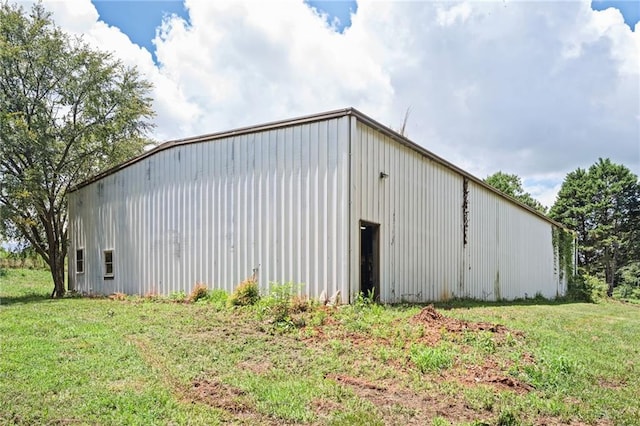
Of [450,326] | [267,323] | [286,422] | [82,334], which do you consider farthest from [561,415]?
[82,334]

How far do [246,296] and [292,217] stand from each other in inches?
79.6

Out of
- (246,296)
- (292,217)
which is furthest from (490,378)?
(292,217)

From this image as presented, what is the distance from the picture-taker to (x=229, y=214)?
11938 mm

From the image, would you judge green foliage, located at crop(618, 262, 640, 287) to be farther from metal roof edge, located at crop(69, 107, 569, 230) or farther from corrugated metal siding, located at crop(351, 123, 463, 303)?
corrugated metal siding, located at crop(351, 123, 463, 303)

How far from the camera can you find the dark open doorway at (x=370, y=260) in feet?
35.8

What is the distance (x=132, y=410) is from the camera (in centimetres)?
427

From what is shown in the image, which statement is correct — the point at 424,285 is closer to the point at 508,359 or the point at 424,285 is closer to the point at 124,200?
the point at 508,359

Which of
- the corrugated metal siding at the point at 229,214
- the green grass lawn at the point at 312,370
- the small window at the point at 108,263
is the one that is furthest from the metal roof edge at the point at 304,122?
the green grass lawn at the point at 312,370

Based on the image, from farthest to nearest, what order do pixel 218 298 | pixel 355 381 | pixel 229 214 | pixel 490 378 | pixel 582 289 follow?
pixel 582 289, pixel 229 214, pixel 218 298, pixel 490 378, pixel 355 381

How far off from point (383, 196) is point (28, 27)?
12465 mm

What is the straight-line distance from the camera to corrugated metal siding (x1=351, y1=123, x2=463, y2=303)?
1044 centimetres

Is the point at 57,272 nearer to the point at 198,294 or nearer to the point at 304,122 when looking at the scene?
the point at 198,294

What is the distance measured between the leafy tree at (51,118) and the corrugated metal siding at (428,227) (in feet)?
31.9

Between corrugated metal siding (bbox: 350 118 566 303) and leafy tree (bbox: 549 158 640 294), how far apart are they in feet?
75.0
